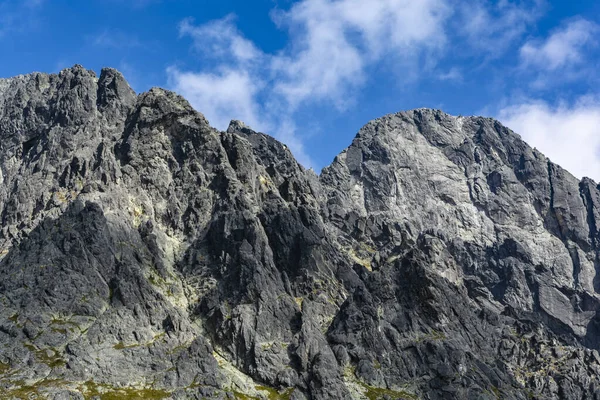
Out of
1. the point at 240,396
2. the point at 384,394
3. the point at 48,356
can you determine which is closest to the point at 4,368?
the point at 48,356

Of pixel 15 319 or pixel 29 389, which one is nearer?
pixel 29 389

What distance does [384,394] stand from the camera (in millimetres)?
170250

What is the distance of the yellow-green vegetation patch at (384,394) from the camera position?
169087mm

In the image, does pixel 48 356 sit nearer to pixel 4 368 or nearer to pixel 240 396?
pixel 4 368

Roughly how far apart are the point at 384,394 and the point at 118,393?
61487 millimetres

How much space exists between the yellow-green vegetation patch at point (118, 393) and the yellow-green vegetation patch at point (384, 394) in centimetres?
4769

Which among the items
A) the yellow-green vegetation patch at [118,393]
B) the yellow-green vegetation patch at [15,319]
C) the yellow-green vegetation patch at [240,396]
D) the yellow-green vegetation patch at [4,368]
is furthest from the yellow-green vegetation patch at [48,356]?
the yellow-green vegetation patch at [240,396]

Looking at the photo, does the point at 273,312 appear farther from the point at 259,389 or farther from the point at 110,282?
the point at 110,282

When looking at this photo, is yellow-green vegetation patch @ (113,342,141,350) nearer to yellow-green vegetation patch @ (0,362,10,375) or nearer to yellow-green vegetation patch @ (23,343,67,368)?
yellow-green vegetation patch @ (23,343,67,368)

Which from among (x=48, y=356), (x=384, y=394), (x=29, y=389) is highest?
(x=384, y=394)

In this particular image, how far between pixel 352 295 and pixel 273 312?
23.3m

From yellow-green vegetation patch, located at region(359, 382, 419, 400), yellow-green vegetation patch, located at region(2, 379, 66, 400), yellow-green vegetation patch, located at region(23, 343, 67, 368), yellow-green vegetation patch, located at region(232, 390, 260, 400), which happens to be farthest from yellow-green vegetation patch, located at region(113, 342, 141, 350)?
yellow-green vegetation patch, located at region(359, 382, 419, 400)

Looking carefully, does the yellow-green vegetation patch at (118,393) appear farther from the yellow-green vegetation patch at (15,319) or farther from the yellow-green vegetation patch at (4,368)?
the yellow-green vegetation patch at (15,319)

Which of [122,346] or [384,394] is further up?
[122,346]
